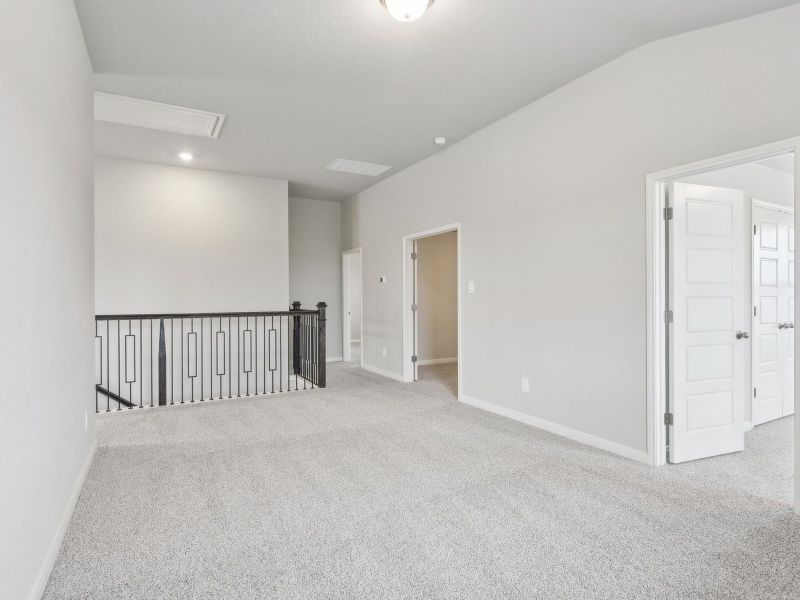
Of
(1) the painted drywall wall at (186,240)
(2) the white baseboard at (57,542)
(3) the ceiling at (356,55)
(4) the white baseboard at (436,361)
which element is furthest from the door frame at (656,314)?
(1) the painted drywall wall at (186,240)

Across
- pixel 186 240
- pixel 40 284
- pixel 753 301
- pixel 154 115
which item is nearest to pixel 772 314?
pixel 753 301

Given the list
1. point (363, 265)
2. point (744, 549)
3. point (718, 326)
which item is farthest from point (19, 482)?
point (363, 265)

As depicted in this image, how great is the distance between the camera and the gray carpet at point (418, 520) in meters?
1.81

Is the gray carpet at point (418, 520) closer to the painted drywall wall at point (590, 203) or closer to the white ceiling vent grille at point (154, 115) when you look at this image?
the painted drywall wall at point (590, 203)

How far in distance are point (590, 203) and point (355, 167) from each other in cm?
335

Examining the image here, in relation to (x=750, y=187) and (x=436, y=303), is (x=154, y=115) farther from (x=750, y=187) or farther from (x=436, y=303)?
(x=750, y=187)

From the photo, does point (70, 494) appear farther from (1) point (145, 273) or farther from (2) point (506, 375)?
(1) point (145, 273)

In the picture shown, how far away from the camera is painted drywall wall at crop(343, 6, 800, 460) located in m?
2.60

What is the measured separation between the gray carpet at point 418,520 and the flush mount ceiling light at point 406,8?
9.03 ft

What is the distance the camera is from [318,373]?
18.6 feet

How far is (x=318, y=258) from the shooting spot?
25.9 ft

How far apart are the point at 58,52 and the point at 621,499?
384cm

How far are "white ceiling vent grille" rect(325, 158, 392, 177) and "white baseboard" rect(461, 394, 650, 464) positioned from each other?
3.20m

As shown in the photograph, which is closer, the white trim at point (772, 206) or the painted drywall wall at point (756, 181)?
the painted drywall wall at point (756, 181)
